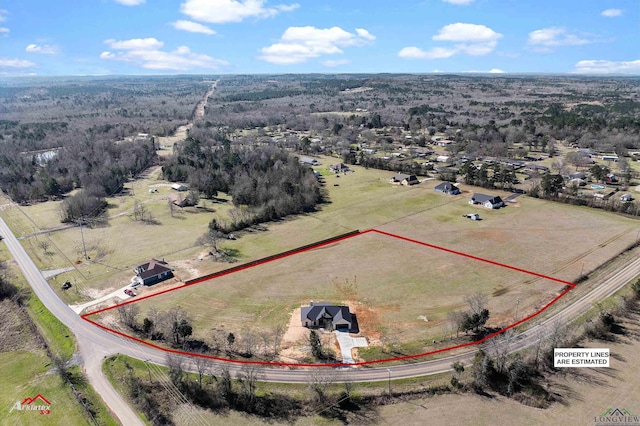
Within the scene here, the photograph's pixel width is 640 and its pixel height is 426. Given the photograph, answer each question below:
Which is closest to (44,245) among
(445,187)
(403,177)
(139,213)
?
(139,213)

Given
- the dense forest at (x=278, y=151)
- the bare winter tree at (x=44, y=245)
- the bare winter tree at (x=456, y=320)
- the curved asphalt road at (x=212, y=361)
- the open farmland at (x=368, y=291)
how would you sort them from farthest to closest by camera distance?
the dense forest at (x=278, y=151) → the bare winter tree at (x=44, y=245) → the open farmland at (x=368, y=291) → the bare winter tree at (x=456, y=320) → the curved asphalt road at (x=212, y=361)

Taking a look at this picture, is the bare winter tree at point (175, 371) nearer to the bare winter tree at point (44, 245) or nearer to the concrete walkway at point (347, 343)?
the concrete walkway at point (347, 343)

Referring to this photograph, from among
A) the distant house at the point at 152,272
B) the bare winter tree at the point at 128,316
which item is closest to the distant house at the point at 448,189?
the distant house at the point at 152,272

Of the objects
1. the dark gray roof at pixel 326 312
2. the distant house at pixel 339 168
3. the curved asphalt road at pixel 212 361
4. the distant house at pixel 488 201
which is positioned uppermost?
the distant house at pixel 339 168

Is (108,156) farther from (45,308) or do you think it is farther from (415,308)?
(415,308)

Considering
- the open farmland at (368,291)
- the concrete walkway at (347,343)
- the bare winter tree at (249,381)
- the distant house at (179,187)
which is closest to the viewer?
the bare winter tree at (249,381)

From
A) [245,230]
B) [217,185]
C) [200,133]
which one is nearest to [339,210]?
[245,230]
